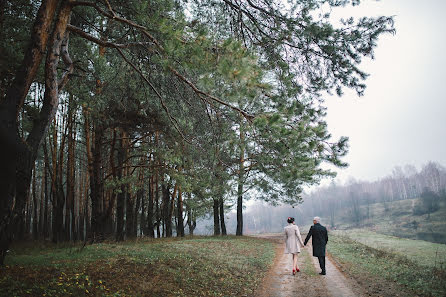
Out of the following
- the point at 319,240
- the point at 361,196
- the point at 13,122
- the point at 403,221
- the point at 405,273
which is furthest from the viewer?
the point at 361,196

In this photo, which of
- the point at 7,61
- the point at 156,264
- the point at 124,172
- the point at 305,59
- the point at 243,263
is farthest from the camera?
the point at 124,172

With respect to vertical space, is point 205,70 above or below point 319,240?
above

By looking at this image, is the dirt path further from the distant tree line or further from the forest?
the distant tree line

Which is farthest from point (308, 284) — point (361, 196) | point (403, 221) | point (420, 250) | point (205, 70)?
point (361, 196)

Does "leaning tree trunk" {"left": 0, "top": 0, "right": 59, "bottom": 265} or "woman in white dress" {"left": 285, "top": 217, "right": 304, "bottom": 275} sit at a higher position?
"leaning tree trunk" {"left": 0, "top": 0, "right": 59, "bottom": 265}

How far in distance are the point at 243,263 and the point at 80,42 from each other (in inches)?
361

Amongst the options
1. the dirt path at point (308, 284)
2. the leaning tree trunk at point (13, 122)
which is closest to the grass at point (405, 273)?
the dirt path at point (308, 284)

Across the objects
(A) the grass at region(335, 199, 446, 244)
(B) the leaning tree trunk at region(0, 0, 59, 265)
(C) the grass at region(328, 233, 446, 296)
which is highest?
(B) the leaning tree trunk at region(0, 0, 59, 265)

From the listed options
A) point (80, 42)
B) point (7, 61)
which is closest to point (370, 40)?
point (80, 42)

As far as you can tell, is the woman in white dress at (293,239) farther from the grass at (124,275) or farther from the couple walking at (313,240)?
the grass at (124,275)

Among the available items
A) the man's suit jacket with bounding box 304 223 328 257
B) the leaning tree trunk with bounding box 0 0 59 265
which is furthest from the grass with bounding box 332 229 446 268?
the leaning tree trunk with bounding box 0 0 59 265

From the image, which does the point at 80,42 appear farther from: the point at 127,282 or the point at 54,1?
the point at 127,282

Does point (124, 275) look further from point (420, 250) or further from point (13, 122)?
point (420, 250)

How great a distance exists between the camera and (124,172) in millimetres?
16969
